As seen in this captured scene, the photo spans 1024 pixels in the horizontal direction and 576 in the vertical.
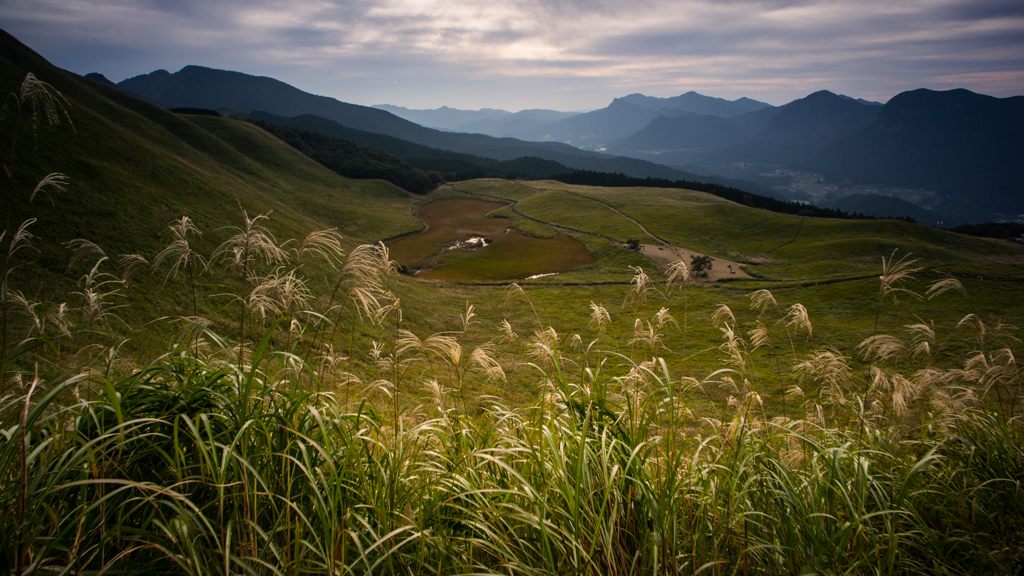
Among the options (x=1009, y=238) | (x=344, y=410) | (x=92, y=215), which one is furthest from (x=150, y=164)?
(x=1009, y=238)

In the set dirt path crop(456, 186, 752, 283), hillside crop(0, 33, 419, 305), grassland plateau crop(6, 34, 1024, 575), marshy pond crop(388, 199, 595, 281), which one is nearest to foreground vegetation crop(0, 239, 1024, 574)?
grassland plateau crop(6, 34, 1024, 575)

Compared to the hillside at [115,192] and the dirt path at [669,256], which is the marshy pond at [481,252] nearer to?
the dirt path at [669,256]

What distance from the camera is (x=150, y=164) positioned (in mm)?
35594

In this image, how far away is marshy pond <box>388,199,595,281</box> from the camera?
58625mm

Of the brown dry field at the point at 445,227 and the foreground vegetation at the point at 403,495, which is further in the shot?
the brown dry field at the point at 445,227

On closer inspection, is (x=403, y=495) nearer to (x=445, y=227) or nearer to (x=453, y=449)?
(x=453, y=449)

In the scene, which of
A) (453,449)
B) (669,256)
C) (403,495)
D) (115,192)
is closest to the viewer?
(403,495)

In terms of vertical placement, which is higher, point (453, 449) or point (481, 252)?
point (453, 449)

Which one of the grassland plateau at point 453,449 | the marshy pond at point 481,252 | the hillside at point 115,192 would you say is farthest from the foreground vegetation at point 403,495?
the marshy pond at point 481,252

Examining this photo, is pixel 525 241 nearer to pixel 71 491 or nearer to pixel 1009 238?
A: pixel 71 491

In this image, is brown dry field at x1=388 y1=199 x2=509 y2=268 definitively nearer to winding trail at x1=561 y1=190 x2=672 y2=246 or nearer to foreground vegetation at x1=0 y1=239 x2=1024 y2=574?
winding trail at x1=561 y1=190 x2=672 y2=246

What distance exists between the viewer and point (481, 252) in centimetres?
6694

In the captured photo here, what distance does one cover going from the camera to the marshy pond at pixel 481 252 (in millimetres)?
58625

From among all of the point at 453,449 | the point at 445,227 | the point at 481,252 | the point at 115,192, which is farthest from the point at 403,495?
the point at 445,227
